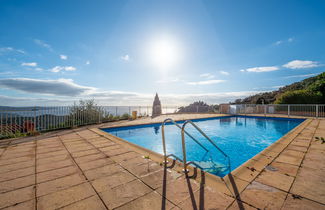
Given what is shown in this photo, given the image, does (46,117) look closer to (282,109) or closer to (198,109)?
(198,109)

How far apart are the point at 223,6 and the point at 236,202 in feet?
30.5

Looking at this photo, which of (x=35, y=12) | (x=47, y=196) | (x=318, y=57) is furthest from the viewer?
(x=318, y=57)

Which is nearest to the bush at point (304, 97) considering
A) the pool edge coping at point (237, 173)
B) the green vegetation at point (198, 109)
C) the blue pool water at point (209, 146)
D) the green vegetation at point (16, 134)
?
the green vegetation at point (198, 109)

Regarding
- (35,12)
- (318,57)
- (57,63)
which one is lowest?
(57,63)

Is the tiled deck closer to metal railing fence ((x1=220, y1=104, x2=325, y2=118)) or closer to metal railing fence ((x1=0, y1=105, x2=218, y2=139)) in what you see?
metal railing fence ((x1=0, y1=105, x2=218, y2=139))

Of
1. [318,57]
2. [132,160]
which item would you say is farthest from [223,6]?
[318,57]

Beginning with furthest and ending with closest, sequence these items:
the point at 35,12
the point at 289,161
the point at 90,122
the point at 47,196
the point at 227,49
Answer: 1. the point at 227,49
2. the point at 90,122
3. the point at 35,12
4. the point at 289,161
5. the point at 47,196

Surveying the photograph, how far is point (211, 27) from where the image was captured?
8.82m

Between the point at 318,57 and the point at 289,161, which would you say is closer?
the point at 289,161

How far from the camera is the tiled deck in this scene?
165cm

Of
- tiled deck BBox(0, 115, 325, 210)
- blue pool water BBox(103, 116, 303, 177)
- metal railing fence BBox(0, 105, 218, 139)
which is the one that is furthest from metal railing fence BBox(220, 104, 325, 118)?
metal railing fence BBox(0, 105, 218, 139)

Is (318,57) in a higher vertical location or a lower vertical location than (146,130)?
higher

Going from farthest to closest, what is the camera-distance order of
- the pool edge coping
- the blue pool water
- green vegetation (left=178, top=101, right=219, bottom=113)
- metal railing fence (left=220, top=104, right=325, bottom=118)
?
green vegetation (left=178, top=101, right=219, bottom=113) < metal railing fence (left=220, top=104, right=325, bottom=118) < the blue pool water < the pool edge coping

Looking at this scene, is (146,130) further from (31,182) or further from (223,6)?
(223,6)
